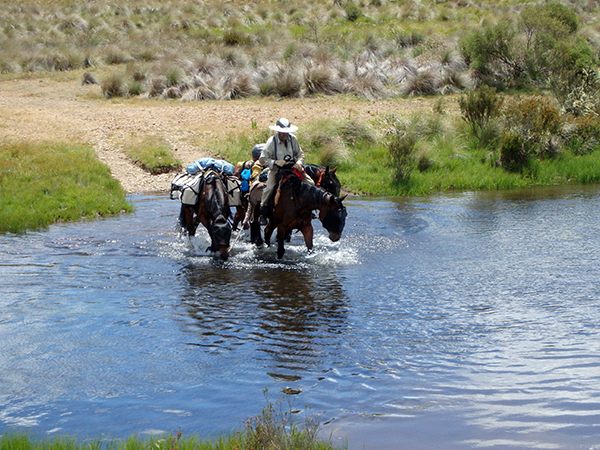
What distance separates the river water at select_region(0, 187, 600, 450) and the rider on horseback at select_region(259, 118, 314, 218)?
1242 mm

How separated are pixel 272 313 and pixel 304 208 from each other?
3.08 m

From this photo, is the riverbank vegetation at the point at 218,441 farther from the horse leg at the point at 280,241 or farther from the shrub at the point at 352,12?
the shrub at the point at 352,12

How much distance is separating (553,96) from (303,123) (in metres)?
9.55

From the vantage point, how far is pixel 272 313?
8930mm

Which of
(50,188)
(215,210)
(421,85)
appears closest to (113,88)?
(421,85)

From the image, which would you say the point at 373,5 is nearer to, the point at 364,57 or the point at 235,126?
the point at 364,57

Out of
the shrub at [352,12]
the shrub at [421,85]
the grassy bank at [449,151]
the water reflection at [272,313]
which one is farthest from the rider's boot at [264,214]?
the shrub at [352,12]

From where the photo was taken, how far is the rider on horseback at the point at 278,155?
11.9 metres

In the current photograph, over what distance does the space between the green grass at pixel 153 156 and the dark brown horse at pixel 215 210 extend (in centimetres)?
824

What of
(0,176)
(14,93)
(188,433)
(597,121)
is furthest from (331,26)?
(188,433)

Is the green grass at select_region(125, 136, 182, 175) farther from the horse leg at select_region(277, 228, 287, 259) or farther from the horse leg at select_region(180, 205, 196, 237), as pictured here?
the horse leg at select_region(277, 228, 287, 259)

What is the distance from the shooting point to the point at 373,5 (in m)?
51.6

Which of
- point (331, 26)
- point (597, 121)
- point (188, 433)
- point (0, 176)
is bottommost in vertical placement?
point (188, 433)

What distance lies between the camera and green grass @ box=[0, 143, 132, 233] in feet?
49.3
